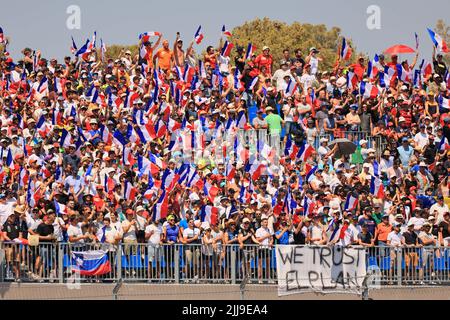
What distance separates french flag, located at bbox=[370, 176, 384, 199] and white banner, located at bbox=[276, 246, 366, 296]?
3598 millimetres

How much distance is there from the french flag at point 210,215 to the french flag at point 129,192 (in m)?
1.77

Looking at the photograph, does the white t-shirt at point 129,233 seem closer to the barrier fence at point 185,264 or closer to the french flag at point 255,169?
the barrier fence at point 185,264

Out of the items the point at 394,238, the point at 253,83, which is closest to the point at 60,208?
the point at 394,238

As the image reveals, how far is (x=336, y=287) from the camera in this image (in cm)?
2842

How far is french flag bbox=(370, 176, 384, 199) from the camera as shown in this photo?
3195cm

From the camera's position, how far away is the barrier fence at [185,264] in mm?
28719

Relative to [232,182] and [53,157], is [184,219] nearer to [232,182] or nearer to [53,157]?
[232,182]

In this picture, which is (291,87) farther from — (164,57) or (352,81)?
(164,57)

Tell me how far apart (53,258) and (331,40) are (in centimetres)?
7034

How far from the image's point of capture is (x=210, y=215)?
30.2 meters

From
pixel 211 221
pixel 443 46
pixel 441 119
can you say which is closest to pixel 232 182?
pixel 211 221

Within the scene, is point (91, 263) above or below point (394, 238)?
below

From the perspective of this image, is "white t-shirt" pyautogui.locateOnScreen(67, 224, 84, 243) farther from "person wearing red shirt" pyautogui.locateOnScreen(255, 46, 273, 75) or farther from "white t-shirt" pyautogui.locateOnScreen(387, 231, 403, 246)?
"person wearing red shirt" pyautogui.locateOnScreen(255, 46, 273, 75)

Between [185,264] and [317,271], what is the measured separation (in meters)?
2.77
